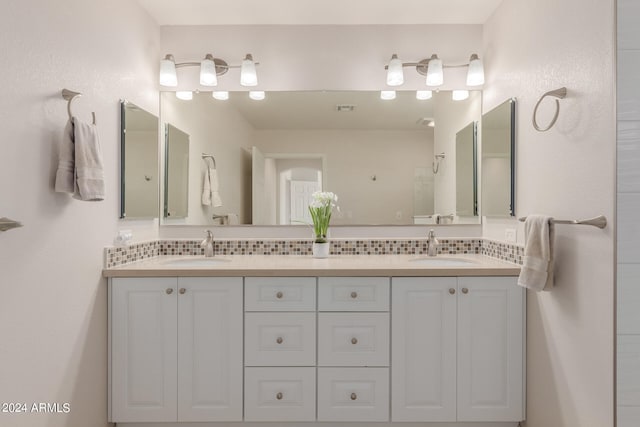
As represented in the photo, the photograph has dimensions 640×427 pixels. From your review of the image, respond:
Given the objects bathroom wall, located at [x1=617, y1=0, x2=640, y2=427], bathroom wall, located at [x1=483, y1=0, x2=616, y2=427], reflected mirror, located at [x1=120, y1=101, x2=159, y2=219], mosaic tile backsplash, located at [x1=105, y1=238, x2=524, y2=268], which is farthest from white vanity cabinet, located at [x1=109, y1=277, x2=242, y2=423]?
bathroom wall, located at [x1=617, y1=0, x2=640, y2=427]

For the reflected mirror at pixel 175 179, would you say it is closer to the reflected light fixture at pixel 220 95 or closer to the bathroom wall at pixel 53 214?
the reflected light fixture at pixel 220 95

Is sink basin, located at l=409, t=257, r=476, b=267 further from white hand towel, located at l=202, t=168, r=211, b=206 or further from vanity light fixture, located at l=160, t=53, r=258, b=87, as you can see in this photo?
vanity light fixture, located at l=160, t=53, r=258, b=87

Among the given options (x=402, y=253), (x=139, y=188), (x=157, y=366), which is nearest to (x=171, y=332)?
(x=157, y=366)

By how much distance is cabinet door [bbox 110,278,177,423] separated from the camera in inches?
72.9

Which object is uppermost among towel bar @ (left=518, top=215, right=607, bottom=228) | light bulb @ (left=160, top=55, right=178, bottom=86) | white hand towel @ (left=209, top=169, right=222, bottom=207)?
light bulb @ (left=160, top=55, right=178, bottom=86)

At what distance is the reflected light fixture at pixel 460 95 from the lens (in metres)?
2.48

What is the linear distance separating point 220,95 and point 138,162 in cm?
68

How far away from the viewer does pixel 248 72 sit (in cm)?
238

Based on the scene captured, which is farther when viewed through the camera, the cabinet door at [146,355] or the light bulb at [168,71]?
the light bulb at [168,71]

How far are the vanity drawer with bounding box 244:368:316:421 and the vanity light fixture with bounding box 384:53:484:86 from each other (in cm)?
175

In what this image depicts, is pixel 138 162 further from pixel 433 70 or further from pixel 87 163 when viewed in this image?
pixel 433 70

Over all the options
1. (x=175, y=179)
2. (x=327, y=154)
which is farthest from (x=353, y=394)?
(x=175, y=179)

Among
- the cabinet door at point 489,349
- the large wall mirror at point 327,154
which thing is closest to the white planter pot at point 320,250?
the large wall mirror at point 327,154

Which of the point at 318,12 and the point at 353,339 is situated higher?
the point at 318,12
